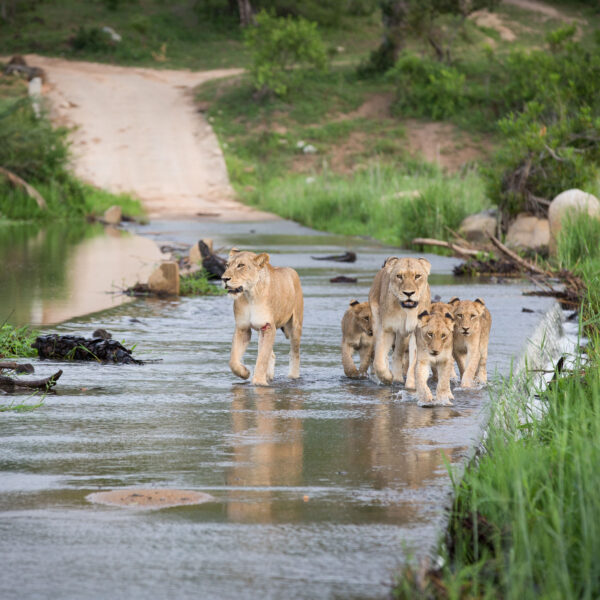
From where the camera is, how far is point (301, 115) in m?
51.0

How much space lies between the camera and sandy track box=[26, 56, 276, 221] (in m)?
37.6

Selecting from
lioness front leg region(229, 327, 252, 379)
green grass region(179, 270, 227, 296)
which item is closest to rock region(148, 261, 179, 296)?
green grass region(179, 270, 227, 296)

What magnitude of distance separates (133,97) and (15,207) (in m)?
24.7

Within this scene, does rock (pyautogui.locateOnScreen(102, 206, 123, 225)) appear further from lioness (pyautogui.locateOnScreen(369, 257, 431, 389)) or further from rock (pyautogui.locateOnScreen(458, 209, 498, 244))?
lioness (pyautogui.locateOnScreen(369, 257, 431, 389))

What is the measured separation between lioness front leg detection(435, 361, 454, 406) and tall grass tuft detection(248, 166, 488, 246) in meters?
14.6

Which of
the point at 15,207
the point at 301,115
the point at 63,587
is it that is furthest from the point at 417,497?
the point at 301,115

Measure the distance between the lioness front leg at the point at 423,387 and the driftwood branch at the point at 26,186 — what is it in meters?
22.1

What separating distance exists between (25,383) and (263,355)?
1679 millimetres

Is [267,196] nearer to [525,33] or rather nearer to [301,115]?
[301,115]

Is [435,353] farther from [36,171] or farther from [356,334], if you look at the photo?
[36,171]

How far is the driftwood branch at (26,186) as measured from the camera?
94.8 feet

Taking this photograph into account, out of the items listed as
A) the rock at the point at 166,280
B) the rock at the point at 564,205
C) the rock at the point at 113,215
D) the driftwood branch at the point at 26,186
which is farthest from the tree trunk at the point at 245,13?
the rock at the point at 166,280

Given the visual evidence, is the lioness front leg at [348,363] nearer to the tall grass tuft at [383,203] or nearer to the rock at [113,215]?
the tall grass tuft at [383,203]

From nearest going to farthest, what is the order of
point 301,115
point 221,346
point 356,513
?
point 356,513 < point 221,346 < point 301,115
